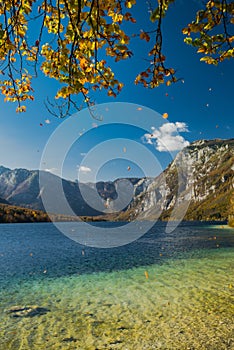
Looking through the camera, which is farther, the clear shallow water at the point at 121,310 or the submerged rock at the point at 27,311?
the submerged rock at the point at 27,311

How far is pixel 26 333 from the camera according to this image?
10227 mm

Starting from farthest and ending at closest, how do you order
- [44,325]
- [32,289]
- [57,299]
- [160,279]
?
[160,279], [32,289], [57,299], [44,325]

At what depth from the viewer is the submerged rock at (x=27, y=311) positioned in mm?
12428

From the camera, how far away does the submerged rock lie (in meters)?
12.4

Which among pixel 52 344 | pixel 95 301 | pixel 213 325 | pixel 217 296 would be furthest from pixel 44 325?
pixel 217 296

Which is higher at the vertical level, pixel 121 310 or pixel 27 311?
pixel 121 310

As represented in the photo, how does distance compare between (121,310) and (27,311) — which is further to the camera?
(27,311)

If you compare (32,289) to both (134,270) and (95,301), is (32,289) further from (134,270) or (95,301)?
(134,270)

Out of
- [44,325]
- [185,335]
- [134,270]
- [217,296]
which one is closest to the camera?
[185,335]

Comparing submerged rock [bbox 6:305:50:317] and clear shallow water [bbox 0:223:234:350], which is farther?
submerged rock [bbox 6:305:50:317]

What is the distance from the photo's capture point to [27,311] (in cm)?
1294

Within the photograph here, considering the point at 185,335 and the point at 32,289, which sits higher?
the point at 185,335

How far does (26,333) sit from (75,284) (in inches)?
346

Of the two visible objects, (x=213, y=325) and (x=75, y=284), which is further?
(x=75, y=284)
